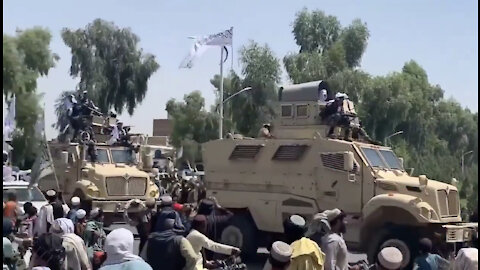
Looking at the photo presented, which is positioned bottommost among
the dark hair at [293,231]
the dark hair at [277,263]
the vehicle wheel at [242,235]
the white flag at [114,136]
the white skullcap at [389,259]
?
the vehicle wheel at [242,235]

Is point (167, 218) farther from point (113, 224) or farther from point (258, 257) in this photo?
point (113, 224)

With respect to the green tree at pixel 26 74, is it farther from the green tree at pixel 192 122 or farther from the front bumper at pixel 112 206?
the front bumper at pixel 112 206

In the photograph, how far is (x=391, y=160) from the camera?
14.1 meters

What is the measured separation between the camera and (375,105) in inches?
1634

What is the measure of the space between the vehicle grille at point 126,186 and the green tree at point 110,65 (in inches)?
1157

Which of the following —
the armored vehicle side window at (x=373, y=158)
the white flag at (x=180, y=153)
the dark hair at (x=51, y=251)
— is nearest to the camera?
the dark hair at (x=51, y=251)

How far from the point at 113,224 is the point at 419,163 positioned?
15303 millimetres

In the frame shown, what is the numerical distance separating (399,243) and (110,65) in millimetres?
38703

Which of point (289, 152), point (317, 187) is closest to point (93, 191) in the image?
point (289, 152)

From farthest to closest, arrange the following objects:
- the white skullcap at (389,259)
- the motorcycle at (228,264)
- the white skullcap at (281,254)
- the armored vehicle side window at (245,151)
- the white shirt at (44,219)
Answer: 1. the armored vehicle side window at (245,151)
2. the white shirt at (44,219)
3. the motorcycle at (228,264)
4. the white skullcap at (281,254)
5. the white skullcap at (389,259)

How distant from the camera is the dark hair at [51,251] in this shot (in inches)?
256

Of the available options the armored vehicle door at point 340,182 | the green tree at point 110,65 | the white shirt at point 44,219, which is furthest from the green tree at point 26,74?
the white shirt at point 44,219

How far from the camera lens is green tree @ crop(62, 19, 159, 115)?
1887 inches

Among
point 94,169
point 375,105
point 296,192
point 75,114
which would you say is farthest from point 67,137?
point 375,105
